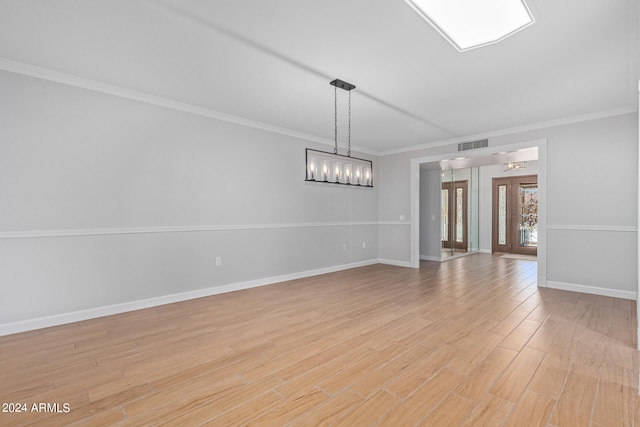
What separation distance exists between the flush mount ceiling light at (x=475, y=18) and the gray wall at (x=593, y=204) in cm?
317

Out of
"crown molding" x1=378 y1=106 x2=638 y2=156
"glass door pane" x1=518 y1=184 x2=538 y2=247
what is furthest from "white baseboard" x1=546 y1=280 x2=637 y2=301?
"glass door pane" x1=518 y1=184 x2=538 y2=247

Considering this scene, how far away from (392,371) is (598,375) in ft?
4.95

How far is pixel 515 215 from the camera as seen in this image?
29.5 feet

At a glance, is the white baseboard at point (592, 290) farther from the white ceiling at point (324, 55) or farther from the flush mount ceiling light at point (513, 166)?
the flush mount ceiling light at point (513, 166)

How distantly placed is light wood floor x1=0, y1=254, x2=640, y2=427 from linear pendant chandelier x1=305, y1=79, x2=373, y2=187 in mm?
1637

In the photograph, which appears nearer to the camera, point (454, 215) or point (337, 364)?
point (337, 364)

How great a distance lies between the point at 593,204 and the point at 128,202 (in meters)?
6.42

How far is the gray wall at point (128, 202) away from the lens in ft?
10.1

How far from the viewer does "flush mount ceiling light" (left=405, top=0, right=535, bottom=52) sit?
2.20 m

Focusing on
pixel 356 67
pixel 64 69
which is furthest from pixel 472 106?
pixel 64 69

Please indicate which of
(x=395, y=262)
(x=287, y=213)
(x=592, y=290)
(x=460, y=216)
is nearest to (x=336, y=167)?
(x=287, y=213)

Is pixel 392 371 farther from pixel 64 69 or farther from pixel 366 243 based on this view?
pixel 366 243

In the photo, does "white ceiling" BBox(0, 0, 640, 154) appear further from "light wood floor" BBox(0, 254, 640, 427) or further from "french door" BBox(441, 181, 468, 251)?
"french door" BBox(441, 181, 468, 251)

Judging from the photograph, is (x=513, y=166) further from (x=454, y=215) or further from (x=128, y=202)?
(x=128, y=202)
